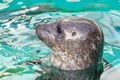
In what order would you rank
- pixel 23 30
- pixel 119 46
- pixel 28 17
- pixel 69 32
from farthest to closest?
pixel 28 17, pixel 23 30, pixel 119 46, pixel 69 32

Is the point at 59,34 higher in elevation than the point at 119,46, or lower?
higher

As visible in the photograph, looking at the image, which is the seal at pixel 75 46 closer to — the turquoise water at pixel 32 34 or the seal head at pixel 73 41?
the seal head at pixel 73 41

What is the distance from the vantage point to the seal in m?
5.46

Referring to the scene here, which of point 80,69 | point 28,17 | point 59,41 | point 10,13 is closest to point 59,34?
point 59,41

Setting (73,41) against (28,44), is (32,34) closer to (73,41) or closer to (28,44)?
(28,44)

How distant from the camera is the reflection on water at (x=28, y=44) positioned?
6.32 metres

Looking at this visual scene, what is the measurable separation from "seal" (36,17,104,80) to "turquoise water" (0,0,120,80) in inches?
16.1

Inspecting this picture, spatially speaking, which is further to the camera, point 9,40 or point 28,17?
point 28,17

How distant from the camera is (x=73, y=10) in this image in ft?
31.1

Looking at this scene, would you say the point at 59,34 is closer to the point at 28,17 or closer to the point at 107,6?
the point at 28,17

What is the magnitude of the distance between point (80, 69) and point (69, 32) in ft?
1.81

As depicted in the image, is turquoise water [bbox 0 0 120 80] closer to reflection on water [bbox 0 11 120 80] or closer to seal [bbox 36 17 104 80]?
reflection on water [bbox 0 11 120 80]

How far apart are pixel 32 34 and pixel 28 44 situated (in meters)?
0.44

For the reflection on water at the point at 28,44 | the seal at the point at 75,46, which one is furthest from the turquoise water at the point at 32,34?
the seal at the point at 75,46
